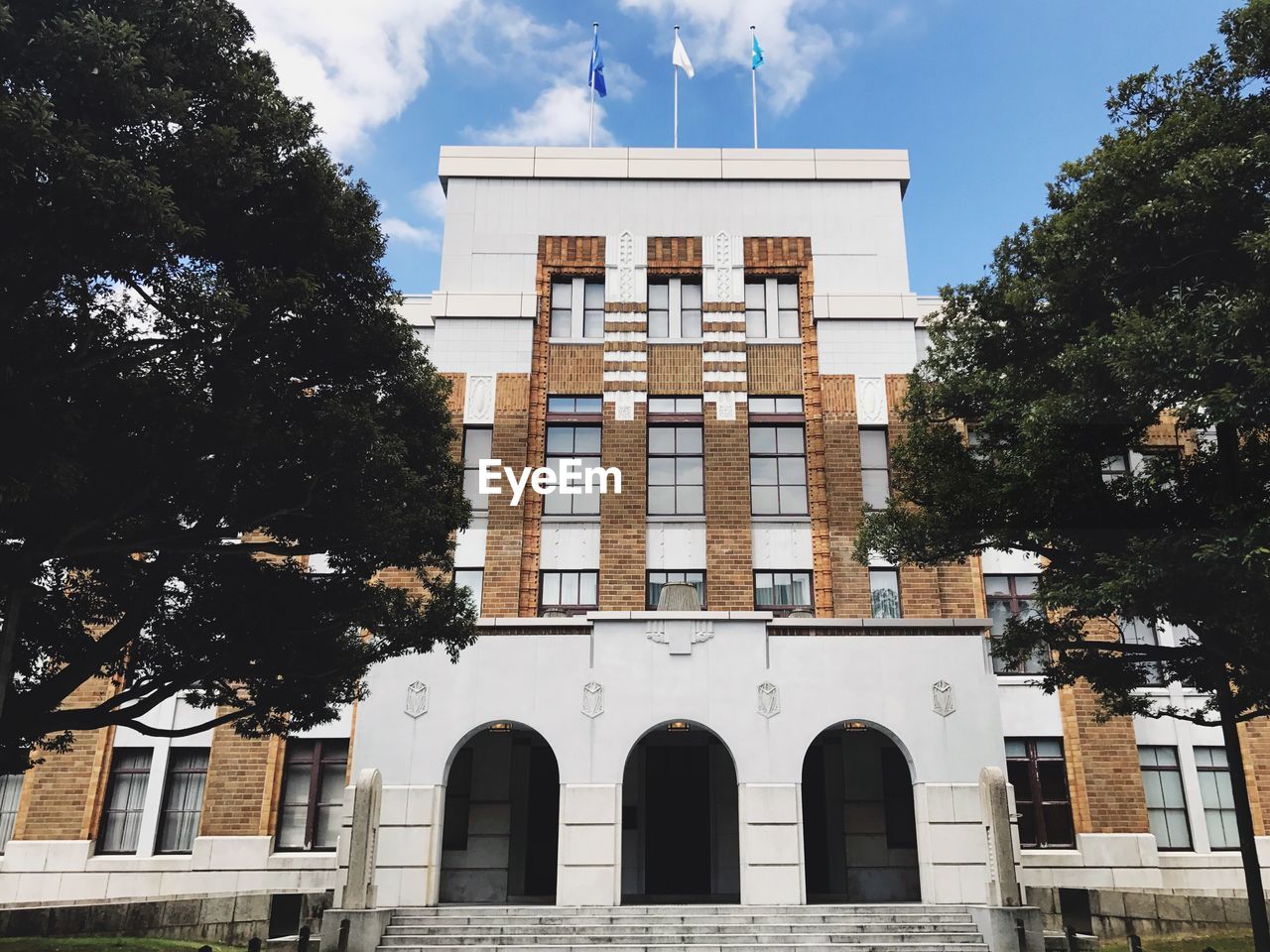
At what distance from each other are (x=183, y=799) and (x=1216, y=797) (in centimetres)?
2385

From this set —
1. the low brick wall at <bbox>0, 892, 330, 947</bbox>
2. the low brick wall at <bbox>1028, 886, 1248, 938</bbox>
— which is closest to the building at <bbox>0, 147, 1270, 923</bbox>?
the low brick wall at <bbox>0, 892, 330, 947</bbox>

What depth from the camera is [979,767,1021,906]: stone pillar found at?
16.3 m

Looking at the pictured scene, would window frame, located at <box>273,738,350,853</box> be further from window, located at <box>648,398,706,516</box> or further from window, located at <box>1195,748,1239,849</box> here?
window, located at <box>1195,748,1239,849</box>

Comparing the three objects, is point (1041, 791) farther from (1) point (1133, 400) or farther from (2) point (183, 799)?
(2) point (183, 799)

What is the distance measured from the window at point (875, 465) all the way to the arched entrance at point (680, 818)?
7459 mm

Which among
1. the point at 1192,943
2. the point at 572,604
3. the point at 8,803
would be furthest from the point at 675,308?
the point at 8,803

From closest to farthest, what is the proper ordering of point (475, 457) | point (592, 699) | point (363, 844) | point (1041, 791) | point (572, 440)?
point (363, 844) < point (592, 699) < point (1041, 791) < point (475, 457) < point (572, 440)

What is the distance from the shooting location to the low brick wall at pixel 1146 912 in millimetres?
18641

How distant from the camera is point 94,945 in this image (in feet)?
53.5

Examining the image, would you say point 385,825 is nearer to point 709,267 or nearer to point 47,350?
point 47,350

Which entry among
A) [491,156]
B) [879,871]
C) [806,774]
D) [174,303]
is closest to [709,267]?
[491,156]

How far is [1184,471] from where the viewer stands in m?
15.8

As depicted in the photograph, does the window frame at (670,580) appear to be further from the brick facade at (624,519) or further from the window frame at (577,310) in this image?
the window frame at (577,310)

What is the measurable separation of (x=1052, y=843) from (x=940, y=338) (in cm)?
1244
